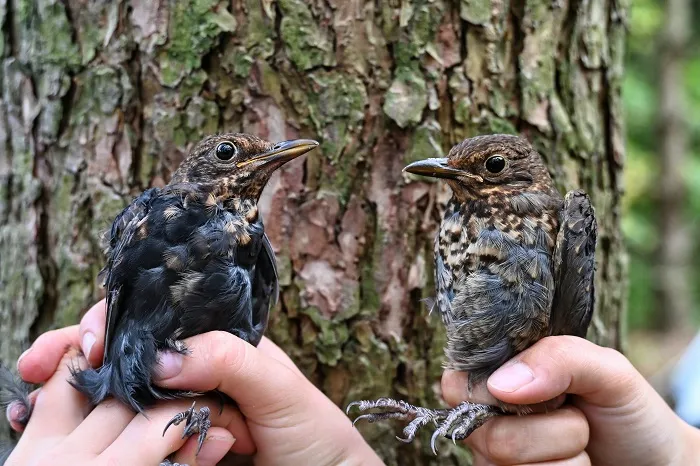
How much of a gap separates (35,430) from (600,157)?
8.90 feet

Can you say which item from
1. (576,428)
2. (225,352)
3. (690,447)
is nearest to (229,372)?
(225,352)

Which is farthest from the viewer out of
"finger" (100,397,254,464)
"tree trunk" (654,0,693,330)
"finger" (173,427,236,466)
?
"tree trunk" (654,0,693,330)

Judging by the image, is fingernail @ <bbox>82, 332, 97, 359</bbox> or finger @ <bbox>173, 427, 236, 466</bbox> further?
fingernail @ <bbox>82, 332, 97, 359</bbox>

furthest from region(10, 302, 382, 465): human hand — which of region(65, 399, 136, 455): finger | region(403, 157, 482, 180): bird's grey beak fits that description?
region(403, 157, 482, 180): bird's grey beak

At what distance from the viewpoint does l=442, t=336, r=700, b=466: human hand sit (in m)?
2.19

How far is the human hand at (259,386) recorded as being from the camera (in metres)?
2.22

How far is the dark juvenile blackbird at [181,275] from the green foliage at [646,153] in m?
11.0

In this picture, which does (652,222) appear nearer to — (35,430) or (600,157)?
(600,157)

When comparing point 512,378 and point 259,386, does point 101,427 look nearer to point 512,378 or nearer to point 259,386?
point 259,386

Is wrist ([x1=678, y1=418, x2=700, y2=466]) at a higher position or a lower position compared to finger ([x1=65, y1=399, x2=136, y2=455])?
lower

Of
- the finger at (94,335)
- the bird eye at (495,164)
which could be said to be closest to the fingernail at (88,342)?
the finger at (94,335)

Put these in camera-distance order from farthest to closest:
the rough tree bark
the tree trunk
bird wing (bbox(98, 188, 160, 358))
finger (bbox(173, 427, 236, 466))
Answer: the tree trunk < the rough tree bark < bird wing (bbox(98, 188, 160, 358)) < finger (bbox(173, 427, 236, 466))

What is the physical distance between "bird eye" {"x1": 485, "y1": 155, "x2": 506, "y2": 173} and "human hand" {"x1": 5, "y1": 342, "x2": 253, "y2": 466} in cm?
130

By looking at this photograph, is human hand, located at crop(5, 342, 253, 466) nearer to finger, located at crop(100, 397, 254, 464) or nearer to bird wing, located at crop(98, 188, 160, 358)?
finger, located at crop(100, 397, 254, 464)
